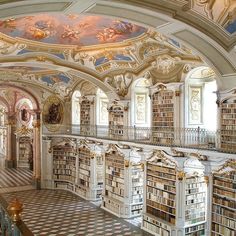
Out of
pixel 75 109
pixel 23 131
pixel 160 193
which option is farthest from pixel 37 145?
pixel 160 193

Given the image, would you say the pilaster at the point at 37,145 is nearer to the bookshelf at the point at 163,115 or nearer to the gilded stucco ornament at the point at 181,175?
the bookshelf at the point at 163,115

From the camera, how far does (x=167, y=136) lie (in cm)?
1373

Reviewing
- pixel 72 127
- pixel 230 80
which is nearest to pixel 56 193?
pixel 72 127

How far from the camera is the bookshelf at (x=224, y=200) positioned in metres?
10.2

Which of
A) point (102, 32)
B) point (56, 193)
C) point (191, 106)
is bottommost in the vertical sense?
point (56, 193)

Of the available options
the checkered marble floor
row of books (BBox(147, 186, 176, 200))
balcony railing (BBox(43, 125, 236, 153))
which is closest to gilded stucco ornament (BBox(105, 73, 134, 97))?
balcony railing (BBox(43, 125, 236, 153))

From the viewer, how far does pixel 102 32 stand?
11.7 metres

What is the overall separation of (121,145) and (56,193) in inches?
271

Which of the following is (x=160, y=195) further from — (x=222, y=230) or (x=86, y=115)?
(x=86, y=115)

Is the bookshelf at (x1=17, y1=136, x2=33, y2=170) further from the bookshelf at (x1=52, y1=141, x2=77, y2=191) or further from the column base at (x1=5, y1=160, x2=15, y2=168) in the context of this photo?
the bookshelf at (x1=52, y1=141, x2=77, y2=191)

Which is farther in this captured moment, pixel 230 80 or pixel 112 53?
pixel 112 53

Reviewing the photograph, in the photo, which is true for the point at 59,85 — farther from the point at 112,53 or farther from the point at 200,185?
the point at 200,185

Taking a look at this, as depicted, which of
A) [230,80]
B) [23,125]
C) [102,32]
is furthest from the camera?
[23,125]

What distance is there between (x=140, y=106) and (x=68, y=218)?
6132 mm
